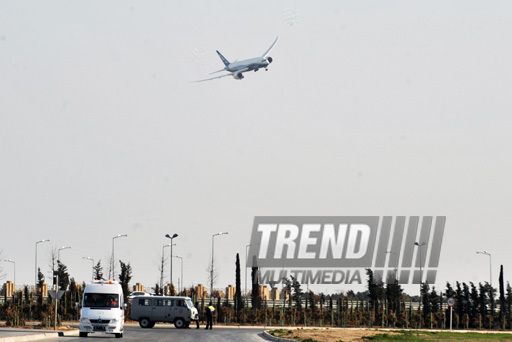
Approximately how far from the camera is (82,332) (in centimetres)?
4028

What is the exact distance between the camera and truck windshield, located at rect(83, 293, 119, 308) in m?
40.3

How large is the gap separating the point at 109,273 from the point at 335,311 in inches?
918

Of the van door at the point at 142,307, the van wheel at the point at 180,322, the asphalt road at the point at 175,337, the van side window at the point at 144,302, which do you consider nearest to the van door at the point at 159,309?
the van door at the point at 142,307

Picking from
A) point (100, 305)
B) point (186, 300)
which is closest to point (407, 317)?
point (186, 300)

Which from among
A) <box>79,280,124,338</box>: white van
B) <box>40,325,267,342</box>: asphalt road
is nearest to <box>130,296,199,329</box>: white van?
<box>40,325,267,342</box>: asphalt road

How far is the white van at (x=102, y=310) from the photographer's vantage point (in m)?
39.9

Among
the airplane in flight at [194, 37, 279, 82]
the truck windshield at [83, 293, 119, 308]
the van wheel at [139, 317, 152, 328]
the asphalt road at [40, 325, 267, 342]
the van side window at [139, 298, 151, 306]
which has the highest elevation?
the airplane in flight at [194, 37, 279, 82]

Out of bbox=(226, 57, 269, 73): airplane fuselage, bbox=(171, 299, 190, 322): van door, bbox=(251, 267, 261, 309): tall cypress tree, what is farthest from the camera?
bbox=(251, 267, 261, 309): tall cypress tree

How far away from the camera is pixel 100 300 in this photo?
133 feet

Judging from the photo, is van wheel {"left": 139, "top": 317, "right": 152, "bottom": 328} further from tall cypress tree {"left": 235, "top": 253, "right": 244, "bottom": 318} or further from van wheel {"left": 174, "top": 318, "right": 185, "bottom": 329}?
tall cypress tree {"left": 235, "top": 253, "right": 244, "bottom": 318}

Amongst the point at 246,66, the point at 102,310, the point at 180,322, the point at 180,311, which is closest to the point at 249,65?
the point at 246,66

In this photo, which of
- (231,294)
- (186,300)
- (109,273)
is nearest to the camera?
(186,300)

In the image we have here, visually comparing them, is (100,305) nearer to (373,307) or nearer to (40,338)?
(40,338)

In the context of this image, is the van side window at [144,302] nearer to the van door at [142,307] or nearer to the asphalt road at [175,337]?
the van door at [142,307]
